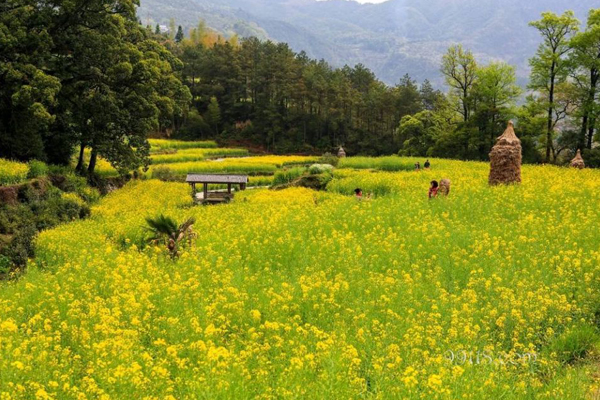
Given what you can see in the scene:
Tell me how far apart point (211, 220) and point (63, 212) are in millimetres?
8605

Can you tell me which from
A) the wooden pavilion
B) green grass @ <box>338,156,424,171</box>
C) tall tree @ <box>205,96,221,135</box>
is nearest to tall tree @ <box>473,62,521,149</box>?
green grass @ <box>338,156,424,171</box>

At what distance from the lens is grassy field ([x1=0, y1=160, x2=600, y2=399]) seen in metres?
6.36

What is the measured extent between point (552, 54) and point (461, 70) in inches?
558

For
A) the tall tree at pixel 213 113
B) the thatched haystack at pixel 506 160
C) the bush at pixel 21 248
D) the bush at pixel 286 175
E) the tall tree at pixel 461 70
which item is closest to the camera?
the bush at pixel 21 248

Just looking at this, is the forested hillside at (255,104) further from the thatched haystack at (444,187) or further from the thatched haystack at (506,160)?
the thatched haystack at (444,187)

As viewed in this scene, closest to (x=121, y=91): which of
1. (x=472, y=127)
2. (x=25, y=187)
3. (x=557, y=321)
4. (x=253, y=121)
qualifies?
(x=25, y=187)

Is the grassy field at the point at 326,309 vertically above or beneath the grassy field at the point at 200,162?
beneath

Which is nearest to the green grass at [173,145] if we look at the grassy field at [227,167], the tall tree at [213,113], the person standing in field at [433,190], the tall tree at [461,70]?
the tall tree at [213,113]

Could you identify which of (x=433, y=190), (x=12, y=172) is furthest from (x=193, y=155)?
(x=433, y=190)

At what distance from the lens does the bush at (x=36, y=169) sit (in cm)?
2537

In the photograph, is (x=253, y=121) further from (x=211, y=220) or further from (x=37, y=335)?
(x=37, y=335)

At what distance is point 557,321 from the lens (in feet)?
30.5

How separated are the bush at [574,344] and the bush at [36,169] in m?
26.1

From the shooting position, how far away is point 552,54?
39906 mm
